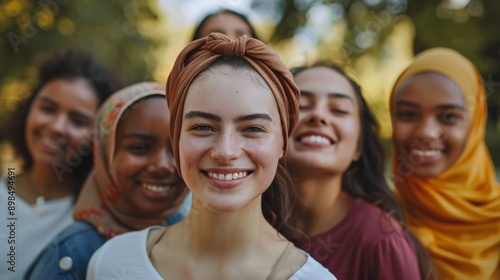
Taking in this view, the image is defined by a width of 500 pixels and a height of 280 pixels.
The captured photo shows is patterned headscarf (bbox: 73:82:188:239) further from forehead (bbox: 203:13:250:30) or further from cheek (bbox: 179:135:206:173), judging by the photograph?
forehead (bbox: 203:13:250:30)

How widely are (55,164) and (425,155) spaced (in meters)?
2.41

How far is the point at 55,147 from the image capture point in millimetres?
3787

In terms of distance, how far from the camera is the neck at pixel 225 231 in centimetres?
210

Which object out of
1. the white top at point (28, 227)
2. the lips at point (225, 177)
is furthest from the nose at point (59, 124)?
the lips at point (225, 177)

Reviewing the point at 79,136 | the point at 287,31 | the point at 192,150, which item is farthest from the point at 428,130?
the point at 287,31

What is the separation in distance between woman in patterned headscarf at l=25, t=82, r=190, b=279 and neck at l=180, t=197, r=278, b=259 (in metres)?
0.65

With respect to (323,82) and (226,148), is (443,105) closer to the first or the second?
(323,82)

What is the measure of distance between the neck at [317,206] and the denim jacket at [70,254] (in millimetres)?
1013

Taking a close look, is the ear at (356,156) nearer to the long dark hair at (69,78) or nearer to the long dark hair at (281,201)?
the long dark hair at (281,201)

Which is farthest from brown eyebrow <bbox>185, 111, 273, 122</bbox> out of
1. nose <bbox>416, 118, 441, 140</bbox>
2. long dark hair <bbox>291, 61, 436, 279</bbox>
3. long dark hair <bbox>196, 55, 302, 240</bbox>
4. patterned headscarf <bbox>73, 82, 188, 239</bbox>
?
nose <bbox>416, 118, 441, 140</bbox>

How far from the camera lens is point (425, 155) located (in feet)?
11.0

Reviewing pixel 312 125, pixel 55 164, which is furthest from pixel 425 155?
pixel 55 164

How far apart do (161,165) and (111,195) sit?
13.9 inches

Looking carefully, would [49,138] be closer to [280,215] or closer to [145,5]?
[280,215]
